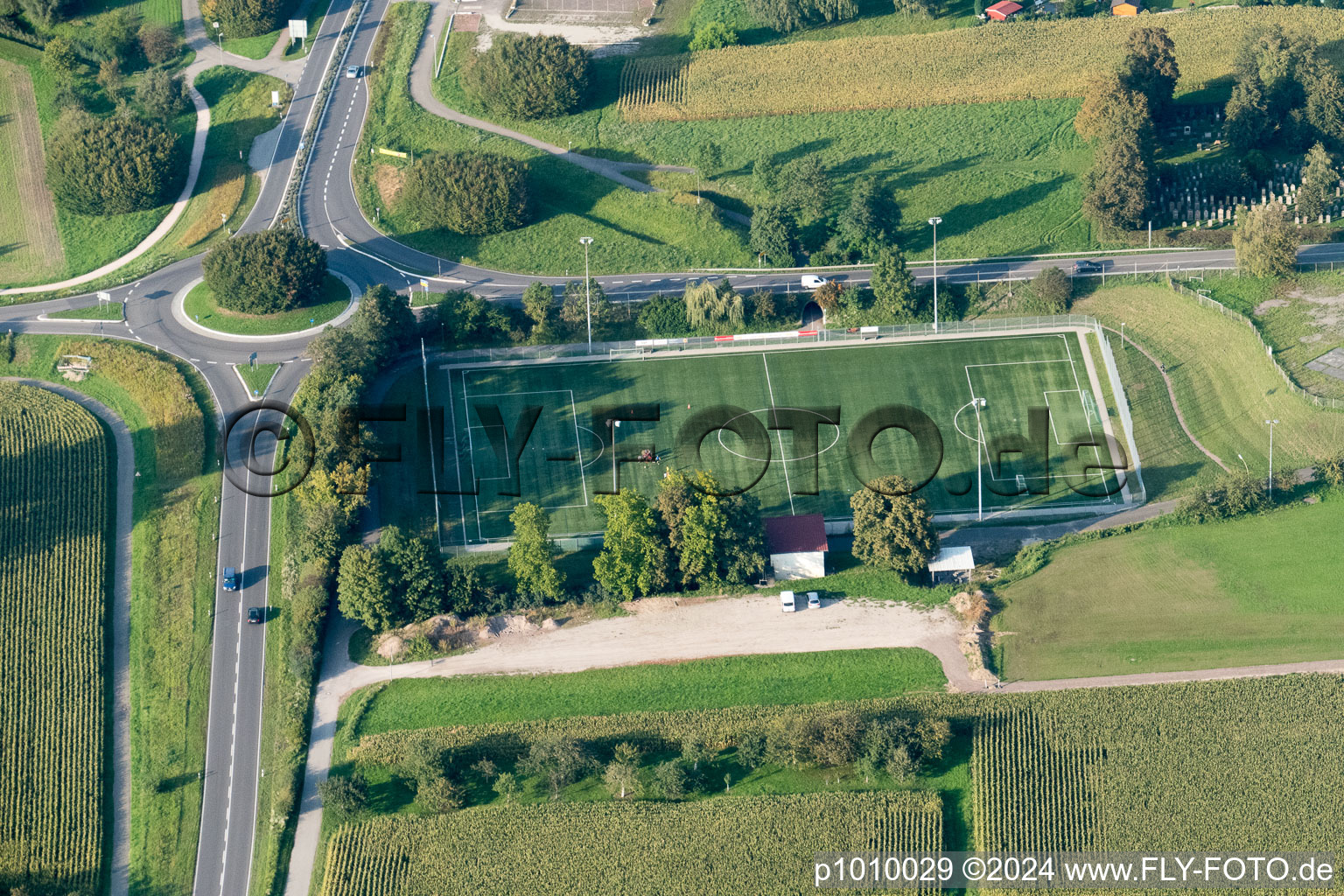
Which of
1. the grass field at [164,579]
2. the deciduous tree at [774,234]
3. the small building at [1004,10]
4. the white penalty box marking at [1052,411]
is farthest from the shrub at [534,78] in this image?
the white penalty box marking at [1052,411]

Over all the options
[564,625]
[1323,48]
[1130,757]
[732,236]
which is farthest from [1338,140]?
[564,625]

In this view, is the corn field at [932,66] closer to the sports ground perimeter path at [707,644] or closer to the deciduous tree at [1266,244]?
the deciduous tree at [1266,244]

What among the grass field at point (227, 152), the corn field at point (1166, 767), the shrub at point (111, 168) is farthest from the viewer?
the shrub at point (111, 168)

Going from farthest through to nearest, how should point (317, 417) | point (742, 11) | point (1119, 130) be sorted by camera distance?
1. point (742, 11)
2. point (1119, 130)
3. point (317, 417)

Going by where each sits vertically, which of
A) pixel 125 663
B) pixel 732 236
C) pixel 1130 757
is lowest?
pixel 1130 757

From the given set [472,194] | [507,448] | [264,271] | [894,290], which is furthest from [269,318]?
[894,290]

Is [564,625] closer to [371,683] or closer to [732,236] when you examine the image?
[371,683]

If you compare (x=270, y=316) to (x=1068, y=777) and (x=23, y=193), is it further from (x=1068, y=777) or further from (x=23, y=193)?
(x=1068, y=777)

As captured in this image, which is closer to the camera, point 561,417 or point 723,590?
point 723,590
